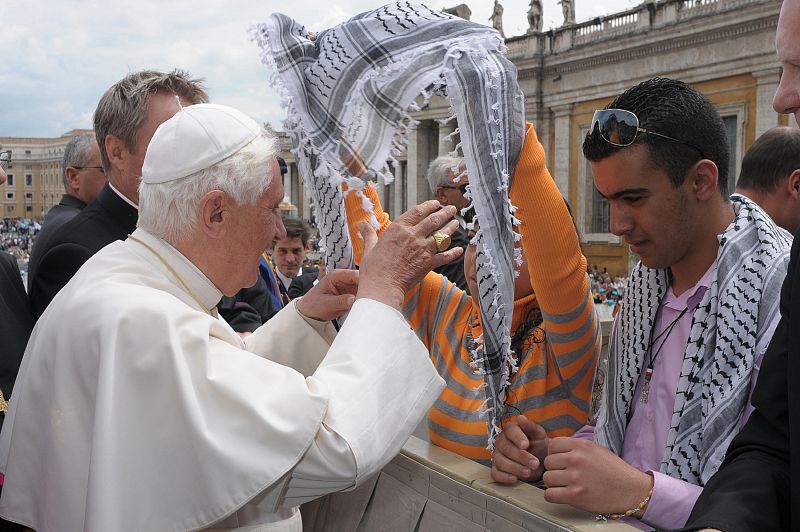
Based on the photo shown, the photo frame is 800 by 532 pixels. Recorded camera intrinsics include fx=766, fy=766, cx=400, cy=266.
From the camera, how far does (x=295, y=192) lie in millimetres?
31656

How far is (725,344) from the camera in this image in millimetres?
1689

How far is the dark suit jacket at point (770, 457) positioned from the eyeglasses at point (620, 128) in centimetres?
55

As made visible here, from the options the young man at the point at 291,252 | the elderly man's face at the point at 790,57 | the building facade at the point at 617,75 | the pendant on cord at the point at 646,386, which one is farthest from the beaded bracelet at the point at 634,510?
the building facade at the point at 617,75

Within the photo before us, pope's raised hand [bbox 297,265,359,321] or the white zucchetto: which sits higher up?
the white zucchetto

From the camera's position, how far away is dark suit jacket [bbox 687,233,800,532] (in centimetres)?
132

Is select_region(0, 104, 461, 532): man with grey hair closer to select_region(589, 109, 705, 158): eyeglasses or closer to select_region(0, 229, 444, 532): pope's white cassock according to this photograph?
select_region(0, 229, 444, 532): pope's white cassock

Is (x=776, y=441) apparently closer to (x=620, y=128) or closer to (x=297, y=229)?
(x=620, y=128)

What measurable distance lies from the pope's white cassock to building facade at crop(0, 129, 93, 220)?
9765 centimetres

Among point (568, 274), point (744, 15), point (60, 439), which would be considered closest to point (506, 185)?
point (568, 274)

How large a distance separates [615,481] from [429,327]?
3.28 ft

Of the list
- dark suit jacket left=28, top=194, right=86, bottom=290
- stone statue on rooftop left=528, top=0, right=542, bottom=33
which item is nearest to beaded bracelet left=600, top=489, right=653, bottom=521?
dark suit jacket left=28, top=194, right=86, bottom=290

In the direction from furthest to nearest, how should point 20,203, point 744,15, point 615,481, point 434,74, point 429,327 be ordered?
point 20,203, point 744,15, point 429,327, point 434,74, point 615,481

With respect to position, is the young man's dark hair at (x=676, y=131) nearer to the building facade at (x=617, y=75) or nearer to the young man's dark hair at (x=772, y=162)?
the young man's dark hair at (x=772, y=162)

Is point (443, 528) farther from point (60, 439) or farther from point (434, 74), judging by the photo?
point (434, 74)
